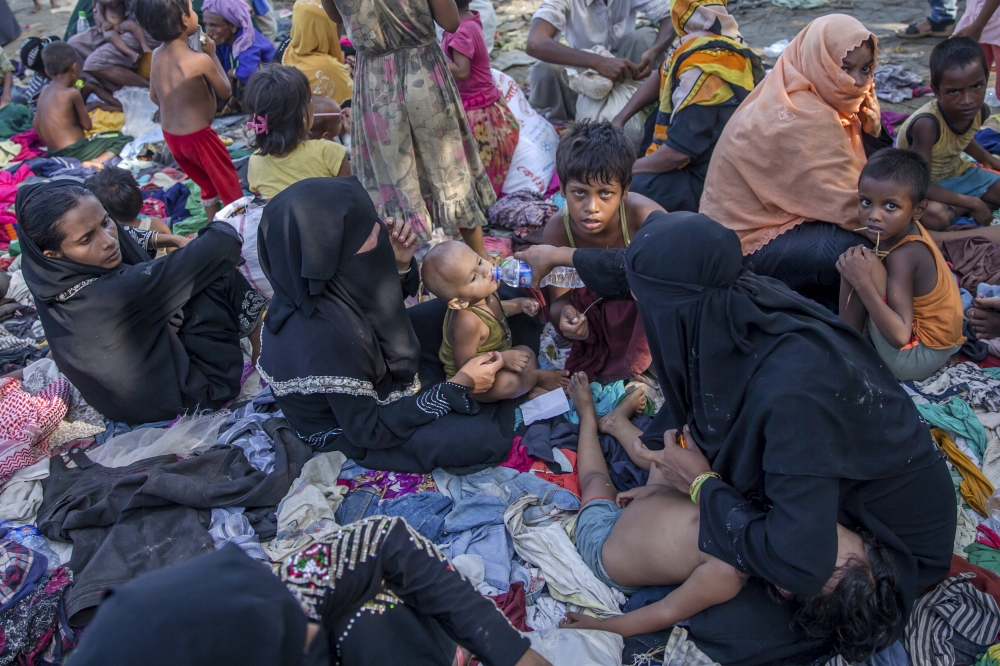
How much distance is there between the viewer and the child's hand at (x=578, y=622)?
7.44 feet

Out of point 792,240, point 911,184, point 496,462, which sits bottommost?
point 496,462

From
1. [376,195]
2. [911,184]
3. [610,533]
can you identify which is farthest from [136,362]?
[911,184]

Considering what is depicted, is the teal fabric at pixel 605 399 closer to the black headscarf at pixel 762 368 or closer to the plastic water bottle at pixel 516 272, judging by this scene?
the plastic water bottle at pixel 516 272

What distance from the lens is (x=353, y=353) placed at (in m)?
2.76

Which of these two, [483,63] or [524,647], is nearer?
[524,647]

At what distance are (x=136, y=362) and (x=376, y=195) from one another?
5.26 feet

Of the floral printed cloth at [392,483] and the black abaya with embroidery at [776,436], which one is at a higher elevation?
the black abaya with embroidery at [776,436]

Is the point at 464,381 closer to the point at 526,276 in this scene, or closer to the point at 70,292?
the point at 526,276

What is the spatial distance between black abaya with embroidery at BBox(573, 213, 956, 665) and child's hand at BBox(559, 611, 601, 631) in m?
0.32

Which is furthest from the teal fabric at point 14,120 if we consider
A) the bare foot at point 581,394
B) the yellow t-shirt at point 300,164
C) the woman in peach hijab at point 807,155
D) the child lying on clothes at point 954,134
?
the child lying on clothes at point 954,134

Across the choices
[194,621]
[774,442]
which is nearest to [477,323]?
[774,442]

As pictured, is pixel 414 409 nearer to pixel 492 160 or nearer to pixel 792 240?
pixel 792 240

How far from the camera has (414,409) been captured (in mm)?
2926

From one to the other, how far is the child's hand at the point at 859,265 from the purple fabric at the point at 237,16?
5972 mm
